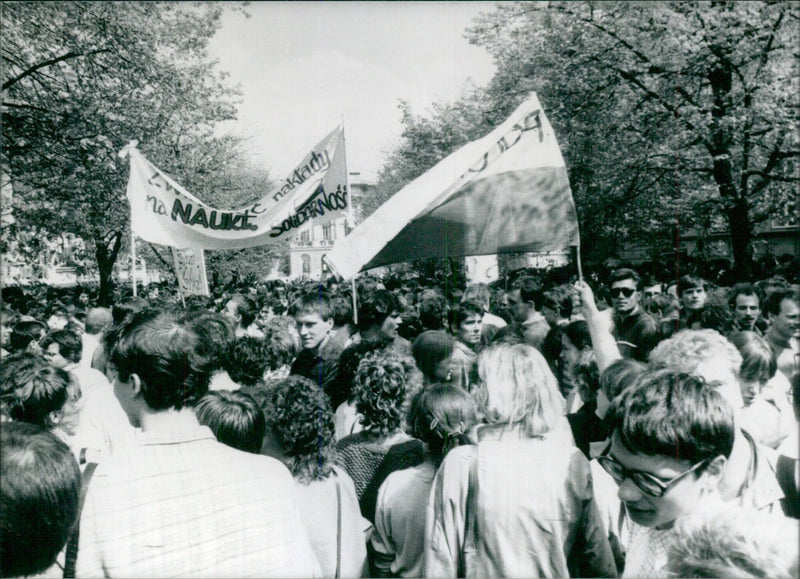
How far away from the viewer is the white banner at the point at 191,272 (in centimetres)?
791

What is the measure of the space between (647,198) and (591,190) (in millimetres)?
3478

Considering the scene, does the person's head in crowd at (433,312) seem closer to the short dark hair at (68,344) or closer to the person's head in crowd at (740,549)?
the short dark hair at (68,344)

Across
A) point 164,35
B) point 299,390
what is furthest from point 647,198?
point 299,390

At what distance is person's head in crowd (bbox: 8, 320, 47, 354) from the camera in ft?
21.6

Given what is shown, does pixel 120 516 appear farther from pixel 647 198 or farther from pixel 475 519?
pixel 647 198

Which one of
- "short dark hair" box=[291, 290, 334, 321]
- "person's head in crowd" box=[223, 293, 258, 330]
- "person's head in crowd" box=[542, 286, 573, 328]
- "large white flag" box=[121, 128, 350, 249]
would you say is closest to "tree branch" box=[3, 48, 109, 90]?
"large white flag" box=[121, 128, 350, 249]

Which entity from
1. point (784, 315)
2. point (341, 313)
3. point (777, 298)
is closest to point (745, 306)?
point (777, 298)

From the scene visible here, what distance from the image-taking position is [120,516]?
6.68 ft

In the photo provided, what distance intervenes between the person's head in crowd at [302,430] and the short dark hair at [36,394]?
1076 millimetres

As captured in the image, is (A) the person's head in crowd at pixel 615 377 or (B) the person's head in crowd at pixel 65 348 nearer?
(A) the person's head in crowd at pixel 615 377

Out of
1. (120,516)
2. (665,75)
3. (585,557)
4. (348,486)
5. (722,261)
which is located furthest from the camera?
(722,261)

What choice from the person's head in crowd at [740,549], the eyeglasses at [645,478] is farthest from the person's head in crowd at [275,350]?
the person's head in crowd at [740,549]

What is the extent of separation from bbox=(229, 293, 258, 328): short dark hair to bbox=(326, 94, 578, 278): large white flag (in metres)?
2.89

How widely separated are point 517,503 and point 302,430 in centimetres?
91
